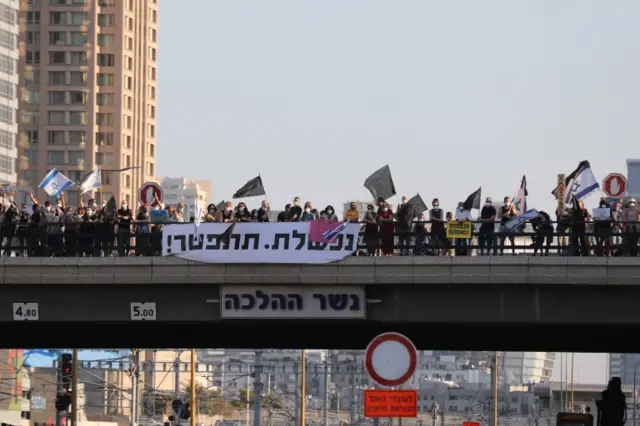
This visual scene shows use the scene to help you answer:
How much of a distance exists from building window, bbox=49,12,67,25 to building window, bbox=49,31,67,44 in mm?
994

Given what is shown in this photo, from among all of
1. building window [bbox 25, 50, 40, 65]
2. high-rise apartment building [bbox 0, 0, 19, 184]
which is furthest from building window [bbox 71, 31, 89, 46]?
high-rise apartment building [bbox 0, 0, 19, 184]

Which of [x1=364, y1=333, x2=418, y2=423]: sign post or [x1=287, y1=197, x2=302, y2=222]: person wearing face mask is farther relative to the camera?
[x1=287, y1=197, x2=302, y2=222]: person wearing face mask

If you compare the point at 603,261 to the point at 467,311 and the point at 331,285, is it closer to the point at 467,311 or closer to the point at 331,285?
the point at 467,311

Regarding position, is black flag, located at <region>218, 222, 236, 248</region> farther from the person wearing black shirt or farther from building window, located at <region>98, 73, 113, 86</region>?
building window, located at <region>98, 73, 113, 86</region>

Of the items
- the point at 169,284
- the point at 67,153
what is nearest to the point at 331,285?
the point at 169,284

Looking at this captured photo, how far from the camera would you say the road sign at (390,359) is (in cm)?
2378

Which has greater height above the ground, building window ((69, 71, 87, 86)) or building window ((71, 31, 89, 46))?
building window ((71, 31, 89, 46))

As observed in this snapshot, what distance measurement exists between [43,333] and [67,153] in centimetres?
12825

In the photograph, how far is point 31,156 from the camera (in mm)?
171375

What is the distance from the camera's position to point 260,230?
38.2 metres

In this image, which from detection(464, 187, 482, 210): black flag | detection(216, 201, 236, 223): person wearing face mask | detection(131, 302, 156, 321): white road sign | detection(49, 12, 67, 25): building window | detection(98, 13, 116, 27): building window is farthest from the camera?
detection(98, 13, 116, 27): building window

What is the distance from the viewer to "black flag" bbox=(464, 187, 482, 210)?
41.8 metres

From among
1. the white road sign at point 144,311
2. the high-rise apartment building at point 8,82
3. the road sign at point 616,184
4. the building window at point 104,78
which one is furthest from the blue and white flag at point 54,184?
→ the building window at point 104,78

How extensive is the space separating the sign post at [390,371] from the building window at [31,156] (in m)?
150
